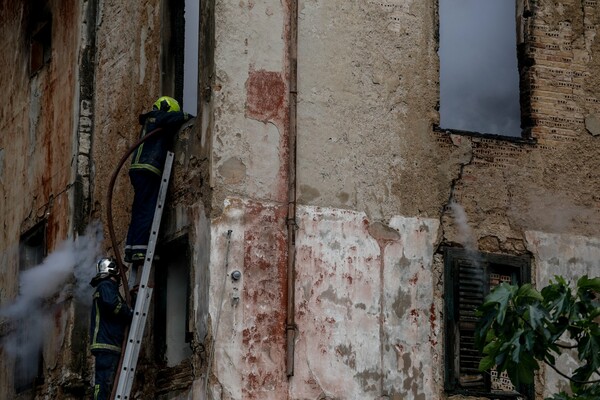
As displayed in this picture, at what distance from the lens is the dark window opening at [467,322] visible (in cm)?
1500

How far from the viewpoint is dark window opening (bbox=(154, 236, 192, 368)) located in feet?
49.2

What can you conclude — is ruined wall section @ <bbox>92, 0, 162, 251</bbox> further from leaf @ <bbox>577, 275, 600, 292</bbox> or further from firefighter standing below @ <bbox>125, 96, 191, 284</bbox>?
leaf @ <bbox>577, 275, 600, 292</bbox>

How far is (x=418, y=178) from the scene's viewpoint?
15.2 m

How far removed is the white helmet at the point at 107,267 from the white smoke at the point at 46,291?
1.27 meters

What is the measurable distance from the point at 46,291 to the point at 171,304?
9.49 ft

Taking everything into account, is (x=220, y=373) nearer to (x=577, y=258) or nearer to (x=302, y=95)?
(x=302, y=95)

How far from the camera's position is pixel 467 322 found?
15055mm

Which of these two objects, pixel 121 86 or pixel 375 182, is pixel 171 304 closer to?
pixel 375 182

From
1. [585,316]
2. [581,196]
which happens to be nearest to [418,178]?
[581,196]

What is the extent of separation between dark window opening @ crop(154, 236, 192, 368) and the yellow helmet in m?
1.35

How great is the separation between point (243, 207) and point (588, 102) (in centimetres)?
406

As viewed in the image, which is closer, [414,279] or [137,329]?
[137,329]

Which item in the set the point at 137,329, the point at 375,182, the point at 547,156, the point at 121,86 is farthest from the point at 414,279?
the point at 121,86

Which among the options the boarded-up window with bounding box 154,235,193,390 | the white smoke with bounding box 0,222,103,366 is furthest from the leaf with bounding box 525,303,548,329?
the white smoke with bounding box 0,222,103,366
